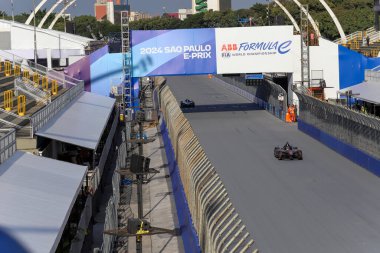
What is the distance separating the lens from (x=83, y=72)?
59.6m

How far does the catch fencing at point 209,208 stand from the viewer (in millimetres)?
15703

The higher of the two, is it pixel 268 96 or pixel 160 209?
pixel 268 96

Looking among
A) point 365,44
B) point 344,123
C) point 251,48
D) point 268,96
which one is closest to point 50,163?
point 344,123

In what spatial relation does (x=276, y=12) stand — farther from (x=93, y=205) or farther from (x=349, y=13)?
(x=93, y=205)

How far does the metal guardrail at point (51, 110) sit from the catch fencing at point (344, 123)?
43.2 ft

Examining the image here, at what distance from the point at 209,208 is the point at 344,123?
72.3ft

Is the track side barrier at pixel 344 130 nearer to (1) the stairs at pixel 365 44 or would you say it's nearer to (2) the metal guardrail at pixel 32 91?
(2) the metal guardrail at pixel 32 91

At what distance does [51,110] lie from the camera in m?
34.9

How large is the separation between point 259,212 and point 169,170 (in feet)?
30.9

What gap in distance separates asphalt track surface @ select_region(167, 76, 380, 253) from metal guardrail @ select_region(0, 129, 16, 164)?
7.59 m

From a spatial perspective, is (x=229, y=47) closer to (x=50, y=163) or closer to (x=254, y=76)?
(x=254, y=76)

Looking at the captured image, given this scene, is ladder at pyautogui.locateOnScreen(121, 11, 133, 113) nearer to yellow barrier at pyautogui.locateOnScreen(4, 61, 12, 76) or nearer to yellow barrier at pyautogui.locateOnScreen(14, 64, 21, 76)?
yellow barrier at pyautogui.locateOnScreen(14, 64, 21, 76)

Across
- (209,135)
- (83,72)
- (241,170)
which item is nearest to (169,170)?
(241,170)

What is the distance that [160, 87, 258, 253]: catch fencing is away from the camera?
51.5 feet
